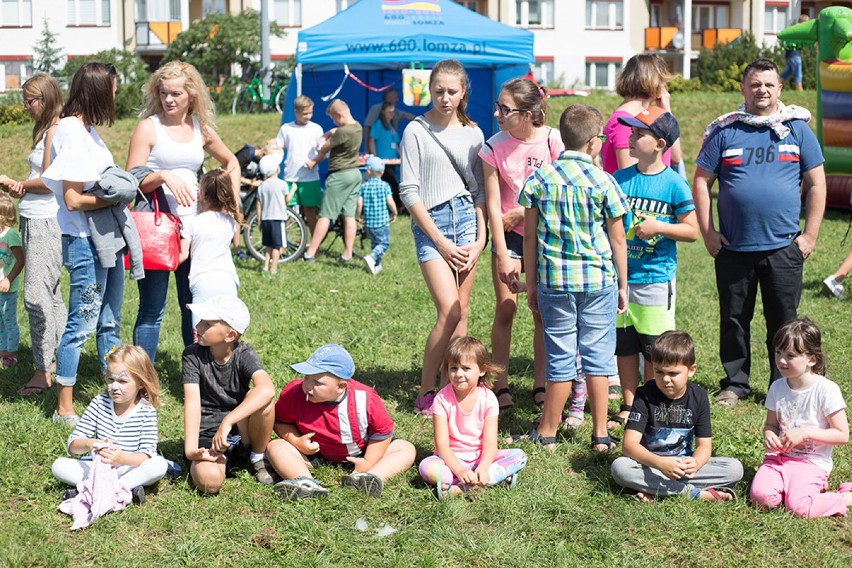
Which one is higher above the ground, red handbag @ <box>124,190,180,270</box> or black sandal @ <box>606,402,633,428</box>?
red handbag @ <box>124,190,180,270</box>

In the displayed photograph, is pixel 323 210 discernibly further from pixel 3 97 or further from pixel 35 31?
pixel 35 31

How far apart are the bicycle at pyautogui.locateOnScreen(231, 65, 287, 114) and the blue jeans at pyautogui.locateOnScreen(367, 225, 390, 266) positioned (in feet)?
46.4

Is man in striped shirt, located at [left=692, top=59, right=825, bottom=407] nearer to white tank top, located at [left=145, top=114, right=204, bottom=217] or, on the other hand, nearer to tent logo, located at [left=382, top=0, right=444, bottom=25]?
white tank top, located at [left=145, top=114, right=204, bottom=217]

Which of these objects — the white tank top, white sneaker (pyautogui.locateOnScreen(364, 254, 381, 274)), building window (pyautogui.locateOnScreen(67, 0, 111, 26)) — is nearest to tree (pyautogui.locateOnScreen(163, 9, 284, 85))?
building window (pyautogui.locateOnScreen(67, 0, 111, 26))

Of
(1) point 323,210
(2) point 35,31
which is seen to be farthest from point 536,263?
(2) point 35,31

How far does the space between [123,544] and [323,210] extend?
777cm

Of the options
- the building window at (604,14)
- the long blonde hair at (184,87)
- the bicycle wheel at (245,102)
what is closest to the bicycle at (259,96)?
the bicycle wheel at (245,102)

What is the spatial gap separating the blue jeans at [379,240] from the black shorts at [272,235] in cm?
102

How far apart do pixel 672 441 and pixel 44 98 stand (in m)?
4.05

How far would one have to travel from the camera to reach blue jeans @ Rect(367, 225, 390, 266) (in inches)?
448

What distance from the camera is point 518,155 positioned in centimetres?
584

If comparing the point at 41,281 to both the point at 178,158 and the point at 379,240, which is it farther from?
the point at 379,240

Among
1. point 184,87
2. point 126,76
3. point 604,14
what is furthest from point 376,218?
point 604,14

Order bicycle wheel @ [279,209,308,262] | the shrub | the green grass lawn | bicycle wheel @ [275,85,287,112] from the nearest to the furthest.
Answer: the green grass lawn
bicycle wheel @ [279,209,308,262]
bicycle wheel @ [275,85,287,112]
the shrub
